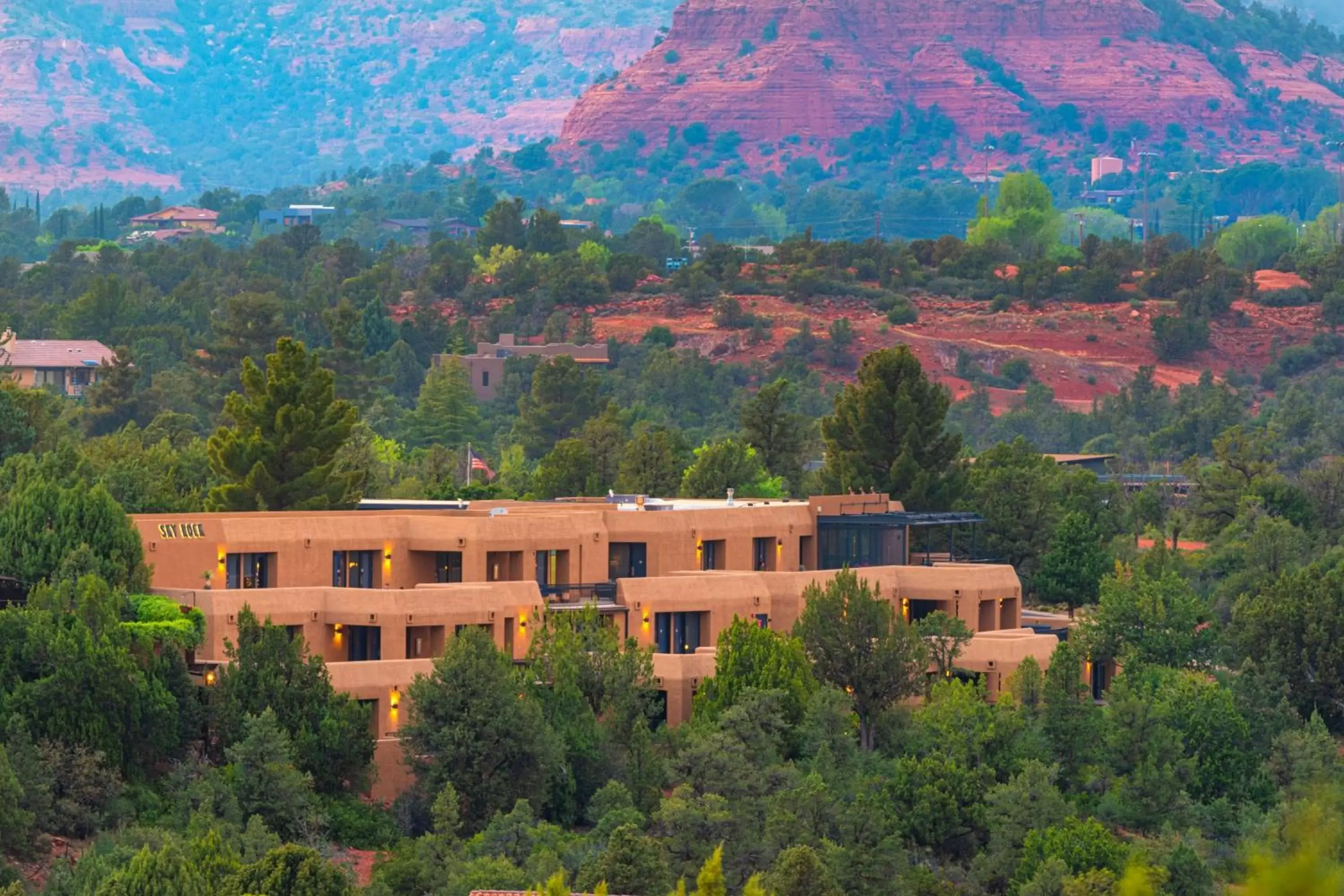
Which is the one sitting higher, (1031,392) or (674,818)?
(1031,392)

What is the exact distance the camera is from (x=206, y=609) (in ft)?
198

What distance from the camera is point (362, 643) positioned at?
6212 cm

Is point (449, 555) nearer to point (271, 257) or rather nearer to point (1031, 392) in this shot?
point (1031, 392)

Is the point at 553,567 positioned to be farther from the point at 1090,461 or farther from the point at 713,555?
the point at 1090,461

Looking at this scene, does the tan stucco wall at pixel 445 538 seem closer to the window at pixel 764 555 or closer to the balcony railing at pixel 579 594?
the window at pixel 764 555

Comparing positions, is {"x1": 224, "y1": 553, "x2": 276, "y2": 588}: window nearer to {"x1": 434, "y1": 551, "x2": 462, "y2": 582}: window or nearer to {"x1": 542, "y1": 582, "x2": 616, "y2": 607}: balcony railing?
{"x1": 434, "y1": 551, "x2": 462, "y2": 582}: window

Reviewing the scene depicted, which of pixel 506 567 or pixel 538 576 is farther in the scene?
pixel 538 576

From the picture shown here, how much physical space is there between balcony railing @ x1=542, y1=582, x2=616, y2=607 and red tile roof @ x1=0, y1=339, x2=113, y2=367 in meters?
63.8

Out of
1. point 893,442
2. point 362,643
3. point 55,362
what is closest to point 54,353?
point 55,362

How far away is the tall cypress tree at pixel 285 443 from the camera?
7094 cm

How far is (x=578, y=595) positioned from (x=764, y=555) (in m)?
6.42

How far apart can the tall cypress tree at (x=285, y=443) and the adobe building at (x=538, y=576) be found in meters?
1.92

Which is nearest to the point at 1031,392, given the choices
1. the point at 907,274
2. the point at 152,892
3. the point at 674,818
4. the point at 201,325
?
the point at 907,274

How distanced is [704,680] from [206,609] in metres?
9.84
